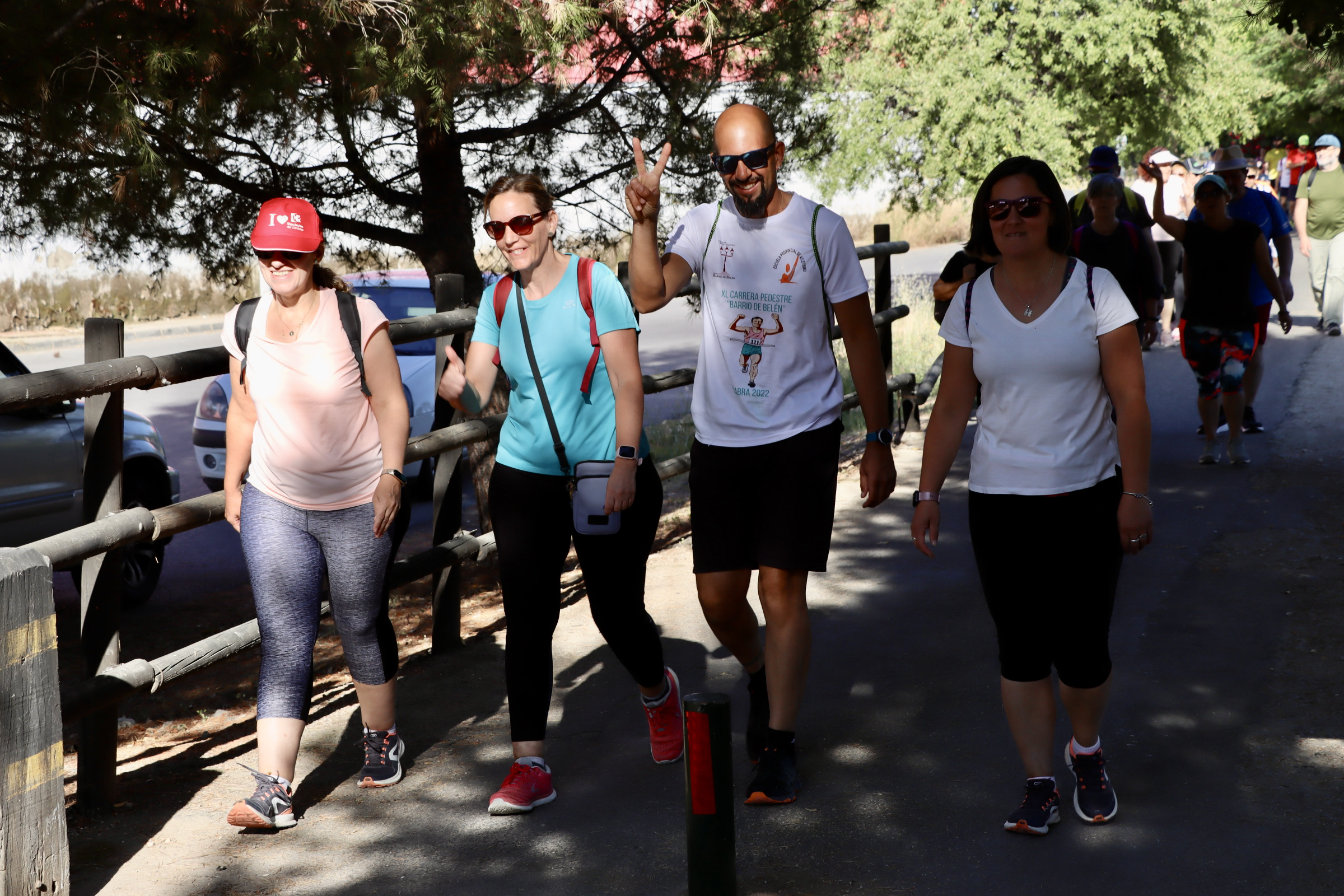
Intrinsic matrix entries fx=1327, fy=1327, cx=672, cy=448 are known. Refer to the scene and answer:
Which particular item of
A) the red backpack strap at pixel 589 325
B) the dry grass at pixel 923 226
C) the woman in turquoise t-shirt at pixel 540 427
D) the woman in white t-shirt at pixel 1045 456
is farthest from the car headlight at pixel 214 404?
the dry grass at pixel 923 226

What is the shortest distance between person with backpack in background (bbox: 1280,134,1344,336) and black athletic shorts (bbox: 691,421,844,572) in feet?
34.9

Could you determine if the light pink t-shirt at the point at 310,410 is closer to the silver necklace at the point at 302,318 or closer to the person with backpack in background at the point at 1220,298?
the silver necklace at the point at 302,318

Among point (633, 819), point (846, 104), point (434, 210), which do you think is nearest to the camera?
point (633, 819)

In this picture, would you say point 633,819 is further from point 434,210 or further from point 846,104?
point 846,104

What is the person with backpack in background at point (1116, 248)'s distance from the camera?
7844mm

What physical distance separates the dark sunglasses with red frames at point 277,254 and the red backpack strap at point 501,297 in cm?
62

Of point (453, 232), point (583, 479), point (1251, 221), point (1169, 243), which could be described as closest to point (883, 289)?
point (1251, 221)

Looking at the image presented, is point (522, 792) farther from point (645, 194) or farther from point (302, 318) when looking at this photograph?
point (645, 194)

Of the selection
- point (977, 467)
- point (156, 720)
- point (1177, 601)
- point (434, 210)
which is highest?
point (434, 210)

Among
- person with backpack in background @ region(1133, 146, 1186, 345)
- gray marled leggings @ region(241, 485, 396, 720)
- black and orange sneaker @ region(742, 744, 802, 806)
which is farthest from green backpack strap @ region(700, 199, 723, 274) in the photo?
person with backpack in background @ region(1133, 146, 1186, 345)

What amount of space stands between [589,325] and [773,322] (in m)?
0.59

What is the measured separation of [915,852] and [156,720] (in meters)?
3.66

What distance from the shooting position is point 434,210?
757 cm

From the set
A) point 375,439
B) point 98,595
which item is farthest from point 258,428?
point 98,595
